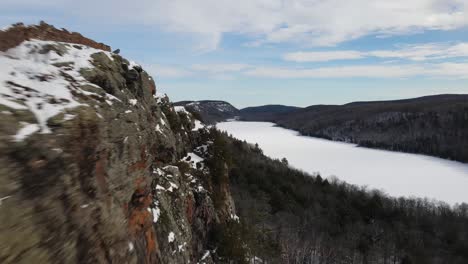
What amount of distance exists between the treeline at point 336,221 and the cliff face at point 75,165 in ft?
102

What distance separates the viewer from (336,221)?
98.0 m

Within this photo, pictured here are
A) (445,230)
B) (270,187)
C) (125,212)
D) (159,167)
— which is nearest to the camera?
(125,212)

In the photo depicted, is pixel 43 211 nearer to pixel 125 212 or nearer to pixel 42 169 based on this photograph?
pixel 42 169

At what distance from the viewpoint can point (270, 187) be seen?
10994 centimetres

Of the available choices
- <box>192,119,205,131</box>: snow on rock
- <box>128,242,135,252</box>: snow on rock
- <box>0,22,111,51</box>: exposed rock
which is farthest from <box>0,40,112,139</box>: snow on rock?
<box>192,119,205,131</box>: snow on rock

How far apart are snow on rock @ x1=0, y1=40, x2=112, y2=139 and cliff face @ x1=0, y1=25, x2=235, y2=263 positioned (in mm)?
37

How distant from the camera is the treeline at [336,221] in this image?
7250 cm

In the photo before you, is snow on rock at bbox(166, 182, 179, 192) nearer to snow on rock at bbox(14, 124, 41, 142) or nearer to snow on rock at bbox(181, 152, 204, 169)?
snow on rock at bbox(181, 152, 204, 169)

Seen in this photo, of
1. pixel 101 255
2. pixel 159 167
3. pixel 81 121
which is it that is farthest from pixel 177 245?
pixel 81 121

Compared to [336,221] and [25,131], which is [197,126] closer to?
[25,131]

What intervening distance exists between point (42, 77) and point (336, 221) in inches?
3762

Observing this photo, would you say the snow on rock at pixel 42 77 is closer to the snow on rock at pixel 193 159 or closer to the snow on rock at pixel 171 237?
the snow on rock at pixel 171 237

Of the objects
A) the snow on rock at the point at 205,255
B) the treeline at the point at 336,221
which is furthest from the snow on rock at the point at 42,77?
the treeline at the point at 336,221

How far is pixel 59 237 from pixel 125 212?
4.46 m
